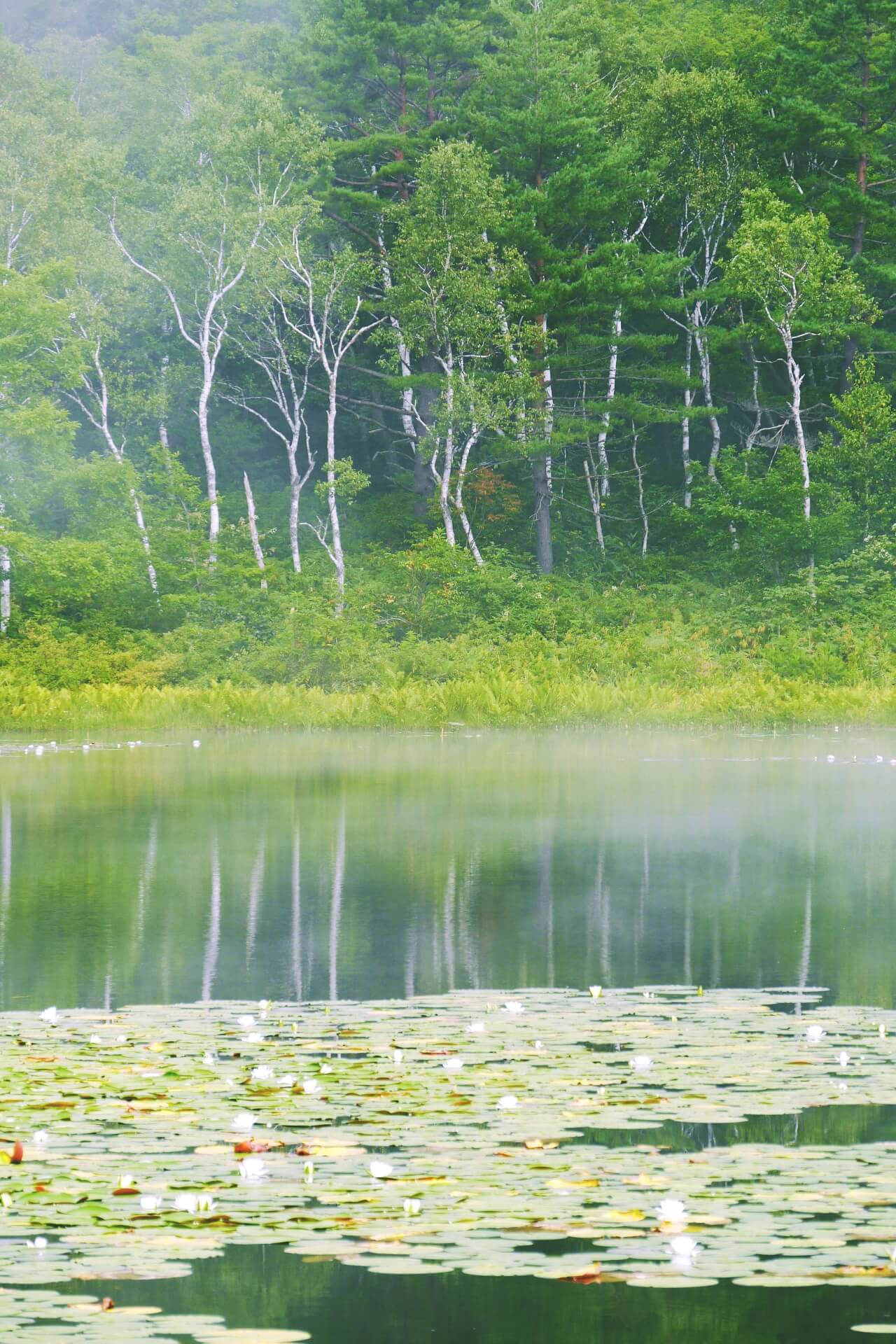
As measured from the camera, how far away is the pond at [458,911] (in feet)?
14.2

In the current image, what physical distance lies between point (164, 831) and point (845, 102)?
106 feet

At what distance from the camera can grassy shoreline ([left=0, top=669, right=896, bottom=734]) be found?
31234mm

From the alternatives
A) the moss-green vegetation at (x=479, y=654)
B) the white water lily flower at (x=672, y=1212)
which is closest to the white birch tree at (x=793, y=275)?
the moss-green vegetation at (x=479, y=654)

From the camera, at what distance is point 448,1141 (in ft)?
18.7

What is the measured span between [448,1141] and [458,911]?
225 inches

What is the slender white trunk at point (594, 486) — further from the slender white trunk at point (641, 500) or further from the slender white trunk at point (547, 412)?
the slender white trunk at point (641, 500)

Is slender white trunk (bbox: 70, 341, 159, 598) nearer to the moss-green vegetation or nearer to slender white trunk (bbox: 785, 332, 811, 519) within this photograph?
the moss-green vegetation

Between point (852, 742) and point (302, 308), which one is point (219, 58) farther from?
point (852, 742)

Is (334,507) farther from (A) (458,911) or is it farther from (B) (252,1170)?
(B) (252,1170)

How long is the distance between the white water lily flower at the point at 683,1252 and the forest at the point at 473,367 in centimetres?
2717

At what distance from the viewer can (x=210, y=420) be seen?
169ft

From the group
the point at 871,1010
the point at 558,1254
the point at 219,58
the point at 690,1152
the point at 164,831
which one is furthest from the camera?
the point at 219,58

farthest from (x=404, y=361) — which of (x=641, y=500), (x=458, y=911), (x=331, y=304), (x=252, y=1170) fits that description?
(x=252, y=1170)

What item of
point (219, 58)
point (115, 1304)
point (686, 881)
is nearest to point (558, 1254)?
point (115, 1304)
